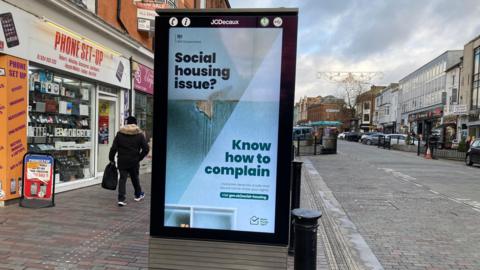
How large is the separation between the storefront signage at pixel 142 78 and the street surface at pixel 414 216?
6.74 metres

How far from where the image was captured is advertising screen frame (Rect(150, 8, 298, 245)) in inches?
125

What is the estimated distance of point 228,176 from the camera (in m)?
3.35

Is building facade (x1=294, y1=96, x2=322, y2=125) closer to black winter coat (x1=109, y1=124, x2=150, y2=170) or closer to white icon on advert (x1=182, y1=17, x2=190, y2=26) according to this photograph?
black winter coat (x1=109, y1=124, x2=150, y2=170)

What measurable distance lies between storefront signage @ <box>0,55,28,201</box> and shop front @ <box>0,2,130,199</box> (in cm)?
13

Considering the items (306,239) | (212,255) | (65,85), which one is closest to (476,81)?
(65,85)

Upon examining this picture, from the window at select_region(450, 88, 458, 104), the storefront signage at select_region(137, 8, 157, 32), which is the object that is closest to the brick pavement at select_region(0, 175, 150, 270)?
the storefront signage at select_region(137, 8, 157, 32)

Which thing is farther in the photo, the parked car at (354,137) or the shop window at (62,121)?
the parked car at (354,137)

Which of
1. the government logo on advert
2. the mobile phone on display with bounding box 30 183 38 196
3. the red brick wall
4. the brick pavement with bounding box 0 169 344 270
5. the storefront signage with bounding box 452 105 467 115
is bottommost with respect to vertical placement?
the brick pavement with bounding box 0 169 344 270

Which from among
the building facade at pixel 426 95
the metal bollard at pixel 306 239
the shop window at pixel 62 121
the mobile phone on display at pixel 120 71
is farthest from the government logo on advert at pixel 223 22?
the building facade at pixel 426 95

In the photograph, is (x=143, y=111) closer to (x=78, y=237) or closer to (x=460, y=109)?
(x=78, y=237)

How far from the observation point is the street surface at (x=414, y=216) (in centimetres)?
524

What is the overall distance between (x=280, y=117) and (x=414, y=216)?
18.9ft

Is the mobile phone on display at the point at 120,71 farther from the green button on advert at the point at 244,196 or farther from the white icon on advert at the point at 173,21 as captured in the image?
the green button on advert at the point at 244,196

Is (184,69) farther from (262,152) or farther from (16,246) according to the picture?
(16,246)
